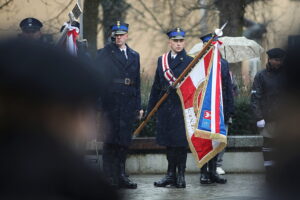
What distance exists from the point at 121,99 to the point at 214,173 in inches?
62.8

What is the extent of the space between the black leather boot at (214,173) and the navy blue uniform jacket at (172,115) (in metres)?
0.75

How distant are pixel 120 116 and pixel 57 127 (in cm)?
820

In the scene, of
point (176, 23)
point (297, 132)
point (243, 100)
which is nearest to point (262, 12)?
point (176, 23)

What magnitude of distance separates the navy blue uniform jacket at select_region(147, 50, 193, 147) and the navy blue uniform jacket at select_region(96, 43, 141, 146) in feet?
1.05

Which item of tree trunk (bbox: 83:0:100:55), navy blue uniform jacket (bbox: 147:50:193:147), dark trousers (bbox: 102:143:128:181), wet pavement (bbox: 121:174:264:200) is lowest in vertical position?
wet pavement (bbox: 121:174:264:200)

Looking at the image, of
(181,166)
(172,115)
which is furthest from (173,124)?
(181,166)

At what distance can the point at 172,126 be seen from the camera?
10555 mm

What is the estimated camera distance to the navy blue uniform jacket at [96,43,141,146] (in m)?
10.5

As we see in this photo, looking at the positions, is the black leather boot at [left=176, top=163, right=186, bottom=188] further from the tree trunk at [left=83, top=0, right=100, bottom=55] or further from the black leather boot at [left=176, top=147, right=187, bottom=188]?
the tree trunk at [left=83, top=0, right=100, bottom=55]

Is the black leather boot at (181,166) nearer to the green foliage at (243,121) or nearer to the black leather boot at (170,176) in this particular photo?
the black leather boot at (170,176)

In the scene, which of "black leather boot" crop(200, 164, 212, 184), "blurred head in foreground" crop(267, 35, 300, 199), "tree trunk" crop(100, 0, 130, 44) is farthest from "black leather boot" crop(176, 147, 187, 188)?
"tree trunk" crop(100, 0, 130, 44)

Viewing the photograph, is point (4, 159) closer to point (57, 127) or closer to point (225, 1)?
point (57, 127)

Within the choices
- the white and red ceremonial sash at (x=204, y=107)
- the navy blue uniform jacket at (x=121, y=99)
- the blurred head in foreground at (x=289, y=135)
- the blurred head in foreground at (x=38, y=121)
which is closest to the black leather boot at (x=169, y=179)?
the white and red ceremonial sash at (x=204, y=107)

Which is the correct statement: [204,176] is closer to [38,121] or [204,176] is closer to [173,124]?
[173,124]
